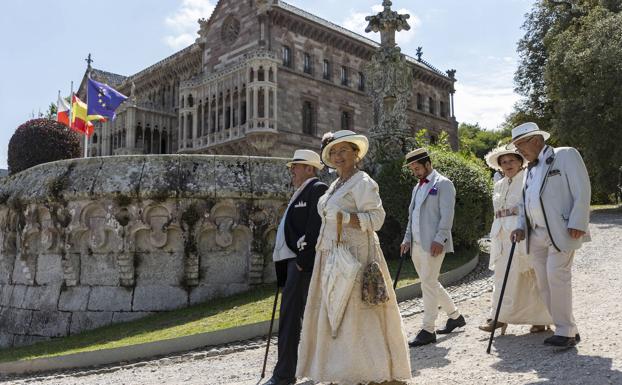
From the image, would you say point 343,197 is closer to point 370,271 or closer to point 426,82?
point 370,271

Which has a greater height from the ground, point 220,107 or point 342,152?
point 220,107

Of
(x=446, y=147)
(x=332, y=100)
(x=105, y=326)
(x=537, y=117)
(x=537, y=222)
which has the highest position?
(x=332, y=100)

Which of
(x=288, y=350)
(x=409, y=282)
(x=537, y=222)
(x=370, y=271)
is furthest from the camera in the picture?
(x=409, y=282)

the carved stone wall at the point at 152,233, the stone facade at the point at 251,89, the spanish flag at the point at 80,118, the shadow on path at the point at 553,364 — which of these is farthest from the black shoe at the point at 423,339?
the stone facade at the point at 251,89

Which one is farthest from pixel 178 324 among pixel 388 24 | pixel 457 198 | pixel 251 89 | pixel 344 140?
pixel 251 89

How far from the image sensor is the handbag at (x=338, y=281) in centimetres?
417

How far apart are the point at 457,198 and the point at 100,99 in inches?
519

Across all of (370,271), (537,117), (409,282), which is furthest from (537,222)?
(537,117)

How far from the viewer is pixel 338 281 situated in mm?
4215

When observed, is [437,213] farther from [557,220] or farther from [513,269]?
[557,220]

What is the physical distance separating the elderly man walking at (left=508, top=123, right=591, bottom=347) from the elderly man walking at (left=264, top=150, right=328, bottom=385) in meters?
2.03

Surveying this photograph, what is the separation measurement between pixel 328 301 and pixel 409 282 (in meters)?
4.56

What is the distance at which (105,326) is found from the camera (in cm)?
972

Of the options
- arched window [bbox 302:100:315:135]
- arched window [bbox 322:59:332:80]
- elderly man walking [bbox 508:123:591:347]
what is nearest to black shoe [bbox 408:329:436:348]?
elderly man walking [bbox 508:123:591:347]
